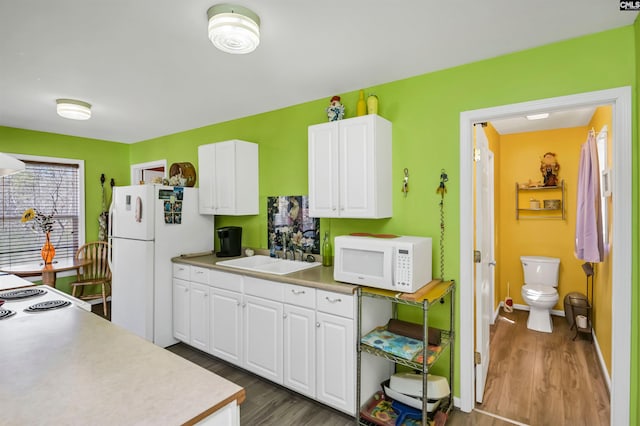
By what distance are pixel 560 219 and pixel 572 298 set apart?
103cm

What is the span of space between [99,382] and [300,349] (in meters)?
1.49

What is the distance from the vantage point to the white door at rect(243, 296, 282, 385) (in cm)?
250

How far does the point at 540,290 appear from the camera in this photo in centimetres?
375

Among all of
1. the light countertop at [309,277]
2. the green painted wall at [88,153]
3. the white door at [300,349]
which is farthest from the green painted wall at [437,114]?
the green painted wall at [88,153]

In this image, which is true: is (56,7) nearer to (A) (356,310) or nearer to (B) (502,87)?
(A) (356,310)

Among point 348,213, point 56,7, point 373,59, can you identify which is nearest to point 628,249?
point 348,213

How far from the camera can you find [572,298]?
11.9ft

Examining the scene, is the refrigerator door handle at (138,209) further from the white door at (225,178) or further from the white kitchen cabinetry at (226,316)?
the white kitchen cabinetry at (226,316)

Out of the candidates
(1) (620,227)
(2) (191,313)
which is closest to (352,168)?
(1) (620,227)

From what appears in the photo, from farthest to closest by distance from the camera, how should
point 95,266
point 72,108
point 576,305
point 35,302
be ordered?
point 95,266
point 576,305
point 72,108
point 35,302

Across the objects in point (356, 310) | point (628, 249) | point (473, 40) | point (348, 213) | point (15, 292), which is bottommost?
point (356, 310)

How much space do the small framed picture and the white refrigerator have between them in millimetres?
3727

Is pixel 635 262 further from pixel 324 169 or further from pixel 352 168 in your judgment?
pixel 324 169

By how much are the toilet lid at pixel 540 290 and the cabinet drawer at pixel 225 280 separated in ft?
10.6
